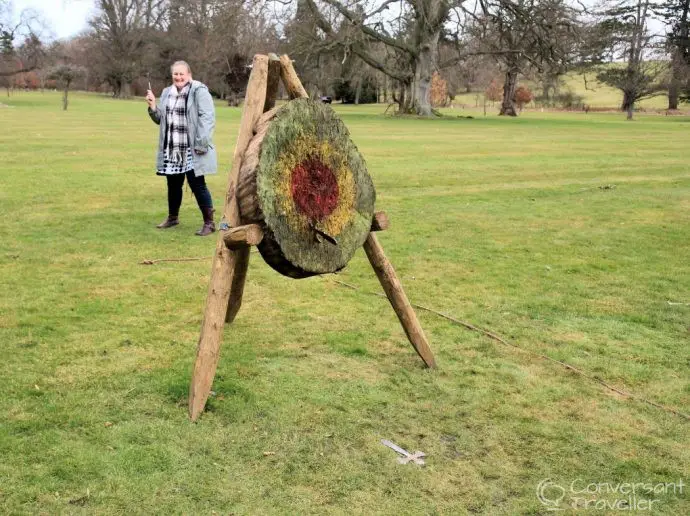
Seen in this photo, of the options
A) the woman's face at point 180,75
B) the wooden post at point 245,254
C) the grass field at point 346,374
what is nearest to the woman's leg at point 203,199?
the grass field at point 346,374

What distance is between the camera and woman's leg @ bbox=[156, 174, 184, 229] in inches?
336

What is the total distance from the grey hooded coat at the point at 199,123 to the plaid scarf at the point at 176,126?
0.06m

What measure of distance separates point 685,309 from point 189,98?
18.7 ft

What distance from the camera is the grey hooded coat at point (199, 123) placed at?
796 centimetres

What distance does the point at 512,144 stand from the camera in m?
23.8

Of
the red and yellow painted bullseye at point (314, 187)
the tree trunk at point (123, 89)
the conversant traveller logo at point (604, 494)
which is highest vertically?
the tree trunk at point (123, 89)

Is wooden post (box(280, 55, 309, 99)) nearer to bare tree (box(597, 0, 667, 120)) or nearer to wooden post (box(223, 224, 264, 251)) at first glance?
wooden post (box(223, 224, 264, 251))

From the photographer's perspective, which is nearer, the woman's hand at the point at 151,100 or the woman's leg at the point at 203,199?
the woman's hand at the point at 151,100

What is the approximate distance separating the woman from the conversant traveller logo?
571cm

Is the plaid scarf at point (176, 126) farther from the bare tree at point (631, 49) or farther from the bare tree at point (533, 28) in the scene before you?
the bare tree at point (631, 49)

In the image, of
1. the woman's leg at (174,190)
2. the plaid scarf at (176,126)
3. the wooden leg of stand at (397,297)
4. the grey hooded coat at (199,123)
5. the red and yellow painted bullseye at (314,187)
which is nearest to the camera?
the red and yellow painted bullseye at (314,187)

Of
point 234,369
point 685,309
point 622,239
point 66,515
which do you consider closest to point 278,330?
point 234,369

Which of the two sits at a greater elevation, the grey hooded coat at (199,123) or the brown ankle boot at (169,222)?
the grey hooded coat at (199,123)

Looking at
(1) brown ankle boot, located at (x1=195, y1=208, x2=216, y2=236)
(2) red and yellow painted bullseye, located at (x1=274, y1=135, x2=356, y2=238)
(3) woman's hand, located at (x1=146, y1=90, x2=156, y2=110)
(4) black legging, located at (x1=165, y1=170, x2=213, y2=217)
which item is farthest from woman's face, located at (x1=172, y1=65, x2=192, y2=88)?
(2) red and yellow painted bullseye, located at (x1=274, y1=135, x2=356, y2=238)
